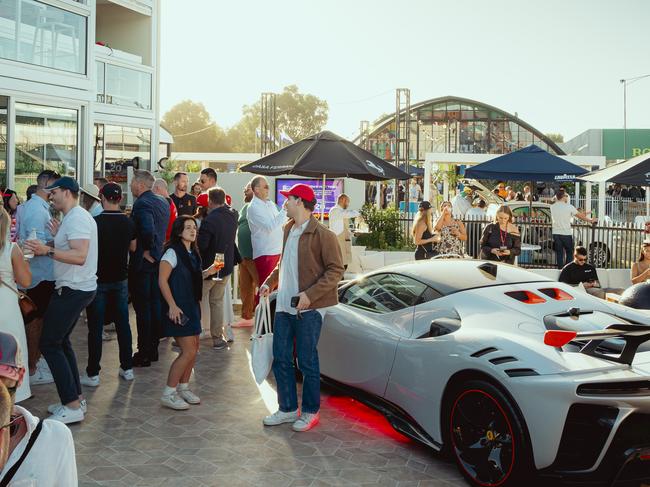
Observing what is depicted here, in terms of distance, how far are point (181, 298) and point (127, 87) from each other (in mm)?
14054

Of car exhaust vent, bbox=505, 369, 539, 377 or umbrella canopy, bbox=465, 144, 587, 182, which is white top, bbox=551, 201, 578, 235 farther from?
car exhaust vent, bbox=505, 369, 539, 377

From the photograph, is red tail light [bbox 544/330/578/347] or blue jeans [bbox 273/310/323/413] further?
blue jeans [bbox 273/310/323/413]

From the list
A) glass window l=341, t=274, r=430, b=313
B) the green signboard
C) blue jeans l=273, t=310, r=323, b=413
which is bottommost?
blue jeans l=273, t=310, r=323, b=413

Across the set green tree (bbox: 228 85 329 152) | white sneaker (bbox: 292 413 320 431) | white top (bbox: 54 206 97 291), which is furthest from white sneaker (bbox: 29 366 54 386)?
green tree (bbox: 228 85 329 152)

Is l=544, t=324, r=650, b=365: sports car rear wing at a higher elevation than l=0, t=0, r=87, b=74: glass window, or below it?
below

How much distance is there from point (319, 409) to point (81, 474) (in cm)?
214

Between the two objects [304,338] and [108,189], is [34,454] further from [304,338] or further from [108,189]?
[108,189]

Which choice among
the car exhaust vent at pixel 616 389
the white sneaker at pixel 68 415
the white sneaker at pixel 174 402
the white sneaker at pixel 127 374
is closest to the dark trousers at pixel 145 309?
the white sneaker at pixel 127 374

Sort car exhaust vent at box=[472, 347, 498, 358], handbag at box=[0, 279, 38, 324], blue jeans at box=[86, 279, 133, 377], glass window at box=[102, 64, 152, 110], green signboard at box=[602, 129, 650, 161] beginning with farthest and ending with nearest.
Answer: green signboard at box=[602, 129, 650, 161]
glass window at box=[102, 64, 152, 110]
blue jeans at box=[86, 279, 133, 377]
handbag at box=[0, 279, 38, 324]
car exhaust vent at box=[472, 347, 498, 358]

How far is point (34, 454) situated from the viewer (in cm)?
194

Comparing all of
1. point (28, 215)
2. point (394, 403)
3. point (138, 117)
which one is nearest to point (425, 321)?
point (394, 403)

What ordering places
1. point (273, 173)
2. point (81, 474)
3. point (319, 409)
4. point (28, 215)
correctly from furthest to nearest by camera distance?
point (273, 173) < point (28, 215) < point (319, 409) < point (81, 474)

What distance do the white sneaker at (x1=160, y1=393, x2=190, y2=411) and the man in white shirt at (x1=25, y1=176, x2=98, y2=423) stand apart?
703 millimetres

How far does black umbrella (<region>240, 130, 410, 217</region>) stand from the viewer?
32.4 ft
